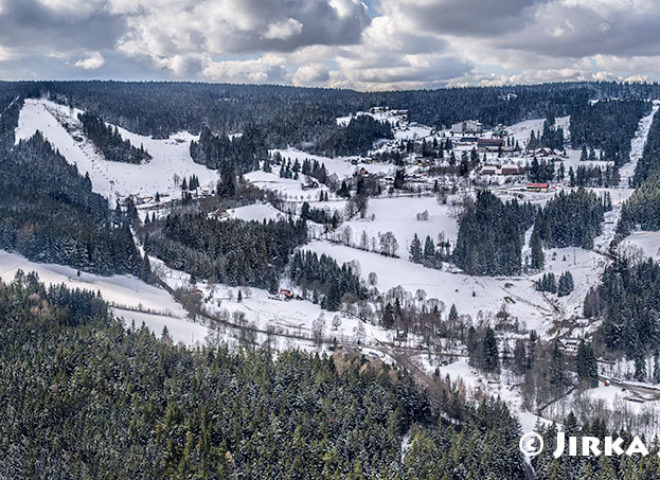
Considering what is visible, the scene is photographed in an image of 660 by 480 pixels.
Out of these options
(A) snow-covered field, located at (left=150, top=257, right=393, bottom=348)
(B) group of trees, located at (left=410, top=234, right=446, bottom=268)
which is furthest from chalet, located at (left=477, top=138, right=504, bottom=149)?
(A) snow-covered field, located at (left=150, top=257, right=393, bottom=348)

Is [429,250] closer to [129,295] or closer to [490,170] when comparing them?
[129,295]

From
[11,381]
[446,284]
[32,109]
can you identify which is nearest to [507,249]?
[446,284]

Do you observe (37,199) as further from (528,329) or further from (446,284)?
(528,329)

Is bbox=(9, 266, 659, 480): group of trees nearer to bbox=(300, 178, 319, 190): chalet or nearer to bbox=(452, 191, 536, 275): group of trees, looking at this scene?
bbox=(452, 191, 536, 275): group of trees

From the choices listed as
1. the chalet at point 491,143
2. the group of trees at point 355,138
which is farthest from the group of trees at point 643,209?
the group of trees at point 355,138

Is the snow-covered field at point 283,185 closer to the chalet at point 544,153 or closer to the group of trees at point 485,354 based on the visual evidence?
the chalet at point 544,153

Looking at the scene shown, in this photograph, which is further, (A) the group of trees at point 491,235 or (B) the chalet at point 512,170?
(B) the chalet at point 512,170
